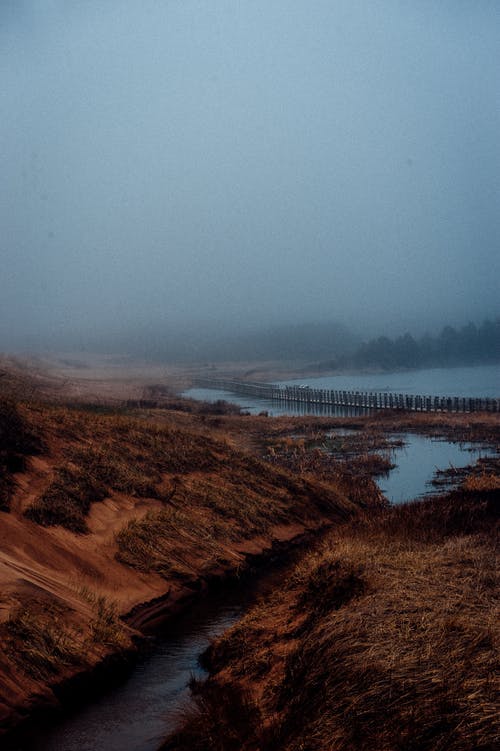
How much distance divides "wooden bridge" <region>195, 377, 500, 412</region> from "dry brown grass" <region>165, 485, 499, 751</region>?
161ft

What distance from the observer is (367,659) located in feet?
25.6

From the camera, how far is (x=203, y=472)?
2061 centimetres

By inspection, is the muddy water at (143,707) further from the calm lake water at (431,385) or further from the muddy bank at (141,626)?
the calm lake water at (431,385)

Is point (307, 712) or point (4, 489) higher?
point (4, 489)

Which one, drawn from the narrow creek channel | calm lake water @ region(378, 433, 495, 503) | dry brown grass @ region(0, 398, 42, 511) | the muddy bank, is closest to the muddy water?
the narrow creek channel

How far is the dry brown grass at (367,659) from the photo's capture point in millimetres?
6742

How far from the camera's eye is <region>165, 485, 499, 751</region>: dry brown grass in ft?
22.1

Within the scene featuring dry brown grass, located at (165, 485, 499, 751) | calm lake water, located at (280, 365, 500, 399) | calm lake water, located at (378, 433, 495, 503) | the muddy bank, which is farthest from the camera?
calm lake water, located at (280, 365, 500, 399)

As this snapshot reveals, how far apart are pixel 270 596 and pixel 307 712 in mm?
4607

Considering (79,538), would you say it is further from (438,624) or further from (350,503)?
(350,503)

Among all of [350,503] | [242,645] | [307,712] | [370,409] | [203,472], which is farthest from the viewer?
[370,409]

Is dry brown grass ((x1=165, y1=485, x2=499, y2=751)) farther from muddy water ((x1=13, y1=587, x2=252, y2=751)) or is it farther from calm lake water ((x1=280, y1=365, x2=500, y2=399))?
calm lake water ((x1=280, y1=365, x2=500, y2=399))

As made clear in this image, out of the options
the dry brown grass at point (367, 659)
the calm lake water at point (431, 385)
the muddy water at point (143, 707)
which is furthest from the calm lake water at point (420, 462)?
the calm lake water at point (431, 385)

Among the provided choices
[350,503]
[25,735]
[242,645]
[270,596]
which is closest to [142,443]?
[350,503]
